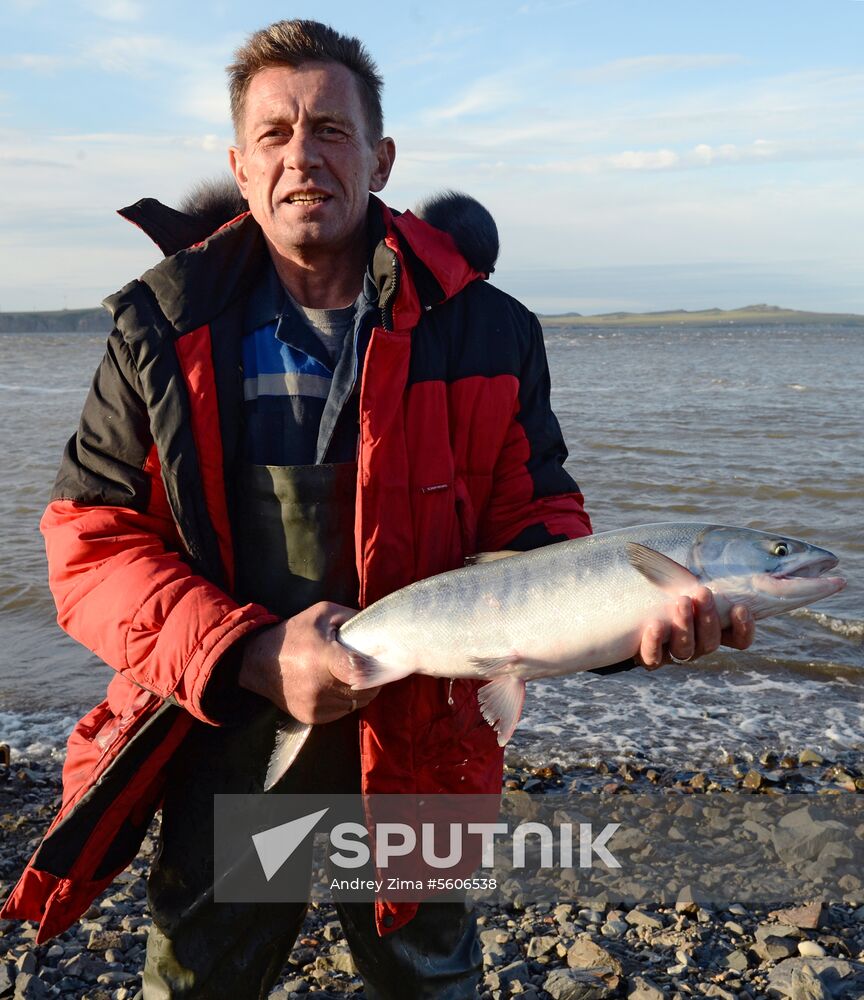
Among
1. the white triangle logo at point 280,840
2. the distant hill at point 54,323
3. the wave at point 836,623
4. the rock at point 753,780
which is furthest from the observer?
the distant hill at point 54,323

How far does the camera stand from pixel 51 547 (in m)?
3.10

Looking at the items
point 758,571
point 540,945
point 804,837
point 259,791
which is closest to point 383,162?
point 758,571

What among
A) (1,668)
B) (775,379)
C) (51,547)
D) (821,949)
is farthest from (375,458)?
(775,379)

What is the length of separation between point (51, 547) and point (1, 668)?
585cm

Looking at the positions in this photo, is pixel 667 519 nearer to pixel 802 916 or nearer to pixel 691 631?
pixel 802 916

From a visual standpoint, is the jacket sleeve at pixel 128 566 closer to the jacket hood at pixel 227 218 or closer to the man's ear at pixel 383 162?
the jacket hood at pixel 227 218

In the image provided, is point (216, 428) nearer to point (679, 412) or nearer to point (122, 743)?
point (122, 743)

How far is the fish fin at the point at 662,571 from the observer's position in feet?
9.82

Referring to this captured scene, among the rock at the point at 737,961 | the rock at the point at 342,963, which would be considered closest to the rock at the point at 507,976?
the rock at the point at 342,963

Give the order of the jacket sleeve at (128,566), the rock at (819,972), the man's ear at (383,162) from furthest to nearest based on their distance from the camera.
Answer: the rock at (819,972) → the man's ear at (383,162) → the jacket sleeve at (128,566)

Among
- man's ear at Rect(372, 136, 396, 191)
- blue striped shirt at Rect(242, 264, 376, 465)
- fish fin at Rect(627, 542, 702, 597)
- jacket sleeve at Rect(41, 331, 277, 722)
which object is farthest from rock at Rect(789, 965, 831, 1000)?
man's ear at Rect(372, 136, 396, 191)

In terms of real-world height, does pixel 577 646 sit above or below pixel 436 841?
above

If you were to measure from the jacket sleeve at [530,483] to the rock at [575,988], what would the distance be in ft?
6.73

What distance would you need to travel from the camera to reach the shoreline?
4188mm
